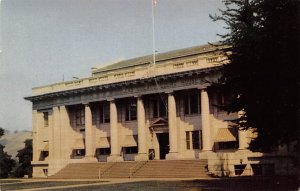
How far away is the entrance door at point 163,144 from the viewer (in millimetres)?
48438

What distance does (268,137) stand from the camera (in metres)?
20.9

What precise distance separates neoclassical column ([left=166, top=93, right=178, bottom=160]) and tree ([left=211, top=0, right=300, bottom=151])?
23.1 meters

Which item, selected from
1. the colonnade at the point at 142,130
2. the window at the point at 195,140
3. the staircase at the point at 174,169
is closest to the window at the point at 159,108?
the colonnade at the point at 142,130

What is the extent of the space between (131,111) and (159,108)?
3.75m

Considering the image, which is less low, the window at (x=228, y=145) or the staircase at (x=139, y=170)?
the window at (x=228, y=145)

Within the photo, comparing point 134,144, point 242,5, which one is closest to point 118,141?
point 134,144

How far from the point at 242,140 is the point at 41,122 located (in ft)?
86.9

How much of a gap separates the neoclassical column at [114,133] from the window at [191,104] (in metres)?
7.87

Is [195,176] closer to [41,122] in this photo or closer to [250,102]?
[250,102]

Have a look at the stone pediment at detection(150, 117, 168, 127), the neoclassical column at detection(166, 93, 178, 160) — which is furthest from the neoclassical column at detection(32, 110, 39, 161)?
the neoclassical column at detection(166, 93, 178, 160)

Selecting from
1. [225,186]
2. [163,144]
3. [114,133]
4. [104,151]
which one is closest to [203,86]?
[163,144]

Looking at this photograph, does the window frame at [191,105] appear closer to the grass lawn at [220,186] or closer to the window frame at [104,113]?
the window frame at [104,113]

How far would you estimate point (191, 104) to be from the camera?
46.1 metres

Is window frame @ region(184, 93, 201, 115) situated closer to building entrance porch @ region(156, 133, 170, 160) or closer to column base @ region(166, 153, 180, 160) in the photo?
building entrance porch @ region(156, 133, 170, 160)
